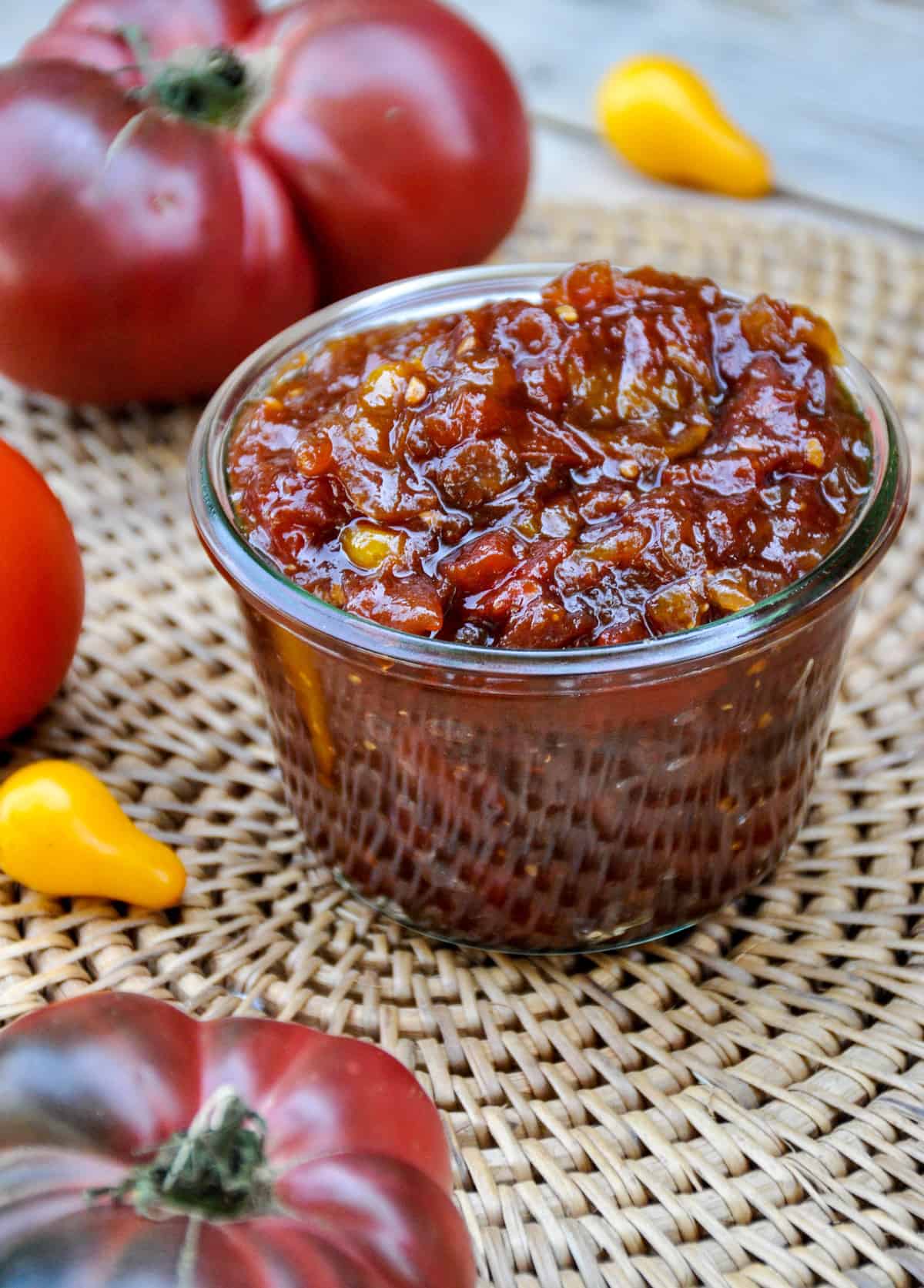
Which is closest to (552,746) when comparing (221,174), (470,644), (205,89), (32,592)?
(470,644)

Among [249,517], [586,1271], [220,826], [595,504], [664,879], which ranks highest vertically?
[595,504]

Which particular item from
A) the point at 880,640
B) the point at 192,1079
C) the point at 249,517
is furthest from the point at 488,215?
the point at 192,1079

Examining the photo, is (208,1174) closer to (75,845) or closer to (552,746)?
(552,746)

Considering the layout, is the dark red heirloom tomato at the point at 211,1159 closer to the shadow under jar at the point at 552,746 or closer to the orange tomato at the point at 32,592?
the shadow under jar at the point at 552,746

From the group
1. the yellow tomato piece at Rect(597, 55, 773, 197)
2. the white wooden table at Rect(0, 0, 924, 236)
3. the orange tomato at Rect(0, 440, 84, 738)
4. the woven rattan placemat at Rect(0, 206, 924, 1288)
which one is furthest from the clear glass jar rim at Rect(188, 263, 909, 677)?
the white wooden table at Rect(0, 0, 924, 236)

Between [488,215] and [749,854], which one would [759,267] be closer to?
[488,215]

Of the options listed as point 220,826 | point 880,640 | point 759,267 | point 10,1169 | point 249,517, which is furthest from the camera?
point 759,267
